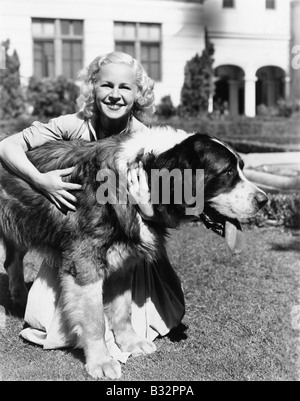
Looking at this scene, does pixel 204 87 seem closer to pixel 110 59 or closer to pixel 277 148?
pixel 277 148

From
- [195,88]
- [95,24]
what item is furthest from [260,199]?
[95,24]

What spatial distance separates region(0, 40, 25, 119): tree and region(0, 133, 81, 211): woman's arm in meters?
14.1

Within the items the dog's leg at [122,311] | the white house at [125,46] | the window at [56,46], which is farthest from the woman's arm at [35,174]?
the window at [56,46]

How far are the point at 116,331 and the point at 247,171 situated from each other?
5.66 m

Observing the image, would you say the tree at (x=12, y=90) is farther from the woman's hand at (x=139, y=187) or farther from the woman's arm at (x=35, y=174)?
the woman's hand at (x=139, y=187)

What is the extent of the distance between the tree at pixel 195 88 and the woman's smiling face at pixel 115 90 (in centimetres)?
1121

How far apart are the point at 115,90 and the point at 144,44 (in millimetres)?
13607

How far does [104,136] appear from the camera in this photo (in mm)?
3641

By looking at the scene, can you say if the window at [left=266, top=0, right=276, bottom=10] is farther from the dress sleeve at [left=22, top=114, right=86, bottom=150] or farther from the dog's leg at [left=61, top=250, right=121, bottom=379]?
the dog's leg at [left=61, top=250, right=121, bottom=379]

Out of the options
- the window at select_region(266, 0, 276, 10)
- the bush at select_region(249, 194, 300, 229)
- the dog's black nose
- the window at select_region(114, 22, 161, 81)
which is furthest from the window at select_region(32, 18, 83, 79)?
the dog's black nose

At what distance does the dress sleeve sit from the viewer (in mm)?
3544

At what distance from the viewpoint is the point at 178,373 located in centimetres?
314

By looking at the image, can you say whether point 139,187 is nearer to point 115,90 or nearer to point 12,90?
point 115,90

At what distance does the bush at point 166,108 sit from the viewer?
15281 mm
